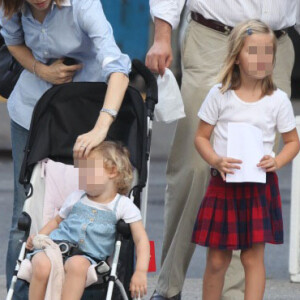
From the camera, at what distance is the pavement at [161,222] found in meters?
7.12

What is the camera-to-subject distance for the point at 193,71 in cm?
635

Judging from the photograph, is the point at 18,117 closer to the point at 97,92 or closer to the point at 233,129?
the point at 97,92

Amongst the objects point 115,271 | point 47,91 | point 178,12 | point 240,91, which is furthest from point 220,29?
point 115,271

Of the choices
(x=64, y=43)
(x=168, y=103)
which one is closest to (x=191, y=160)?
(x=168, y=103)

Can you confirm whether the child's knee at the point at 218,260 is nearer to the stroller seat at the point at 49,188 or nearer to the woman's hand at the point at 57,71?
the stroller seat at the point at 49,188

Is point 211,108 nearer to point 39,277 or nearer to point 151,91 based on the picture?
point 151,91

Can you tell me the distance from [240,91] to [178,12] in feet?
2.71

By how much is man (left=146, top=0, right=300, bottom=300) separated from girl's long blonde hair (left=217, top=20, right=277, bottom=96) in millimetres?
516

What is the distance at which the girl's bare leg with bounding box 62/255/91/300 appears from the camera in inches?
203

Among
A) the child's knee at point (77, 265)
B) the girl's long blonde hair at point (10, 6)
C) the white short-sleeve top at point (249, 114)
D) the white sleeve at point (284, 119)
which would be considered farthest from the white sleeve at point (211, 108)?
the child's knee at point (77, 265)

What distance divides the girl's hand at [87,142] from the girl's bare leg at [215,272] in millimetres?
914

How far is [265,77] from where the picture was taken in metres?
5.68

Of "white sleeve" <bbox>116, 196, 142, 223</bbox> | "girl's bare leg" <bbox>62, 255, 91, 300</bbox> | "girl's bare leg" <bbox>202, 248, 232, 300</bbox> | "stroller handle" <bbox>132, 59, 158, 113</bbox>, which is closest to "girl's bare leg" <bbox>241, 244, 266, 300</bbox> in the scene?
"girl's bare leg" <bbox>202, 248, 232, 300</bbox>

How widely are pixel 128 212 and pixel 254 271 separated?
2.57ft
